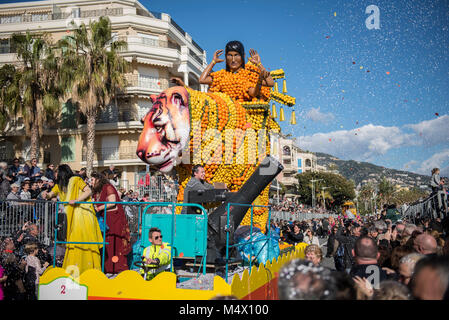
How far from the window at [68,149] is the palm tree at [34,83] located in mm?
4896

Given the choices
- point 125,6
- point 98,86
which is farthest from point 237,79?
point 125,6

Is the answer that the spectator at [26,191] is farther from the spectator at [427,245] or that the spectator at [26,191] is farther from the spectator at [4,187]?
the spectator at [427,245]

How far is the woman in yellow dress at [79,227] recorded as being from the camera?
16.2ft

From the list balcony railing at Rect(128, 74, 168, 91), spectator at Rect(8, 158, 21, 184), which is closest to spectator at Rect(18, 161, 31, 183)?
spectator at Rect(8, 158, 21, 184)

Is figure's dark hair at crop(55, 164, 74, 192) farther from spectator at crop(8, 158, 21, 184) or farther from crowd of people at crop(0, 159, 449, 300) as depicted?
spectator at crop(8, 158, 21, 184)

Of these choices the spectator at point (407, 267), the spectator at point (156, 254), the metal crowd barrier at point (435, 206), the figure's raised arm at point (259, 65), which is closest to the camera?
the spectator at point (407, 267)

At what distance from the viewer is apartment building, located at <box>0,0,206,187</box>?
23.6 meters

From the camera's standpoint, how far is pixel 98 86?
19.5 meters

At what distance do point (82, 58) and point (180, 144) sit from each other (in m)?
15.7

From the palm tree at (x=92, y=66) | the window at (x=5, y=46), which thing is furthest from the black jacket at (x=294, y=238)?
the window at (x=5, y=46)

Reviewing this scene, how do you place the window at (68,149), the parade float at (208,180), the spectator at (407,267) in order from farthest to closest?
the window at (68,149)
the parade float at (208,180)
the spectator at (407,267)

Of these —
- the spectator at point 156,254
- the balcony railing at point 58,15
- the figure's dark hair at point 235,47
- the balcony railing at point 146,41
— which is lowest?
the spectator at point 156,254

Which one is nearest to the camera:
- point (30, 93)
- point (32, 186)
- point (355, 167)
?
point (32, 186)
